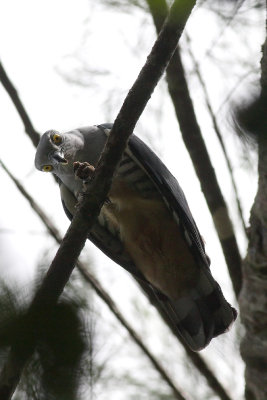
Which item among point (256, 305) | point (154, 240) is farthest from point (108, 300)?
point (256, 305)

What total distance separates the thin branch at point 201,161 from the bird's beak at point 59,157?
3.08ft

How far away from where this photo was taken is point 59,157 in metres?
4.41

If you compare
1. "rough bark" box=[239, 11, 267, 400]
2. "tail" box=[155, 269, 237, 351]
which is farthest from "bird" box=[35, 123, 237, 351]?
"rough bark" box=[239, 11, 267, 400]

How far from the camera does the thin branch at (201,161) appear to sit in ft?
12.9

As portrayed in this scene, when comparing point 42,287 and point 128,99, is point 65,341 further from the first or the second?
point 128,99

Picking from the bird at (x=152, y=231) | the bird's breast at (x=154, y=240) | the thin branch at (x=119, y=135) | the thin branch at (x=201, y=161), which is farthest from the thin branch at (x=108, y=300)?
the thin branch at (x=119, y=135)

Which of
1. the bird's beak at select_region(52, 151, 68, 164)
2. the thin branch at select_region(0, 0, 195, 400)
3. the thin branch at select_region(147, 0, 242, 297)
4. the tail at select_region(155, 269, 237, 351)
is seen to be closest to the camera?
the thin branch at select_region(0, 0, 195, 400)

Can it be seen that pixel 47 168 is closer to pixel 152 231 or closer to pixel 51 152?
pixel 51 152

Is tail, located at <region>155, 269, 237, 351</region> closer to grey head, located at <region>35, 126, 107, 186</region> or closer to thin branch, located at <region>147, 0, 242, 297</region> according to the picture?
thin branch, located at <region>147, 0, 242, 297</region>

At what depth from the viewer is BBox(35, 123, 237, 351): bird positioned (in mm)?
4102

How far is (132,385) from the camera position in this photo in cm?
475

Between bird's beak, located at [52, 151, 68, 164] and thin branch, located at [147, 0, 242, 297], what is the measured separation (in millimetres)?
938

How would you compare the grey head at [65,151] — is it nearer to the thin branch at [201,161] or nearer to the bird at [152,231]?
the bird at [152,231]

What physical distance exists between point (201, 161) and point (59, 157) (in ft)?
3.59
